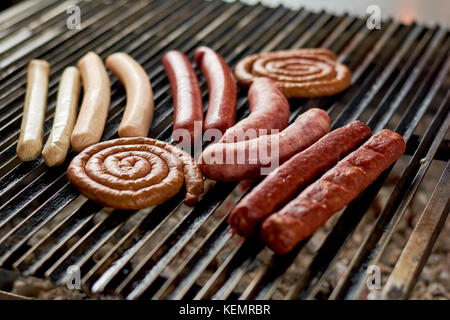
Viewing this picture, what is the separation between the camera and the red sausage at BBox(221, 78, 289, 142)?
11.0 feet

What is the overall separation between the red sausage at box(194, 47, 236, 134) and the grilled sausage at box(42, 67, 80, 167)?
0.94 metres

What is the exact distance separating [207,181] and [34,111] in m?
1.40

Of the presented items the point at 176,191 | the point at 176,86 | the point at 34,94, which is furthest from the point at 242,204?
the point at 34,94

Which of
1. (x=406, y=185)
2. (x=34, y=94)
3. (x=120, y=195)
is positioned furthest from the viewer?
(x=34, y=94)

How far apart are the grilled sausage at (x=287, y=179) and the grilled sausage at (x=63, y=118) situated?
1.28 m

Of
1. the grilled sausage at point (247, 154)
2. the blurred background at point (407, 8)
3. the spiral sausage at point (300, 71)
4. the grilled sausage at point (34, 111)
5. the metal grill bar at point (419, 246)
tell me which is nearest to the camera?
the metal grill bar at point (419, 246)

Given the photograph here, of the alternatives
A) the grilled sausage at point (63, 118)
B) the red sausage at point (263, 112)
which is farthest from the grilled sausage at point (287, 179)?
the grilled sausage at point (63, 118)

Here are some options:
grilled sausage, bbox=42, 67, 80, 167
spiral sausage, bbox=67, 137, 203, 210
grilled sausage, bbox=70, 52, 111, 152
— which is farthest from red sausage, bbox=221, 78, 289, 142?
grilled sausage, bbox=42, 67, 80, 167

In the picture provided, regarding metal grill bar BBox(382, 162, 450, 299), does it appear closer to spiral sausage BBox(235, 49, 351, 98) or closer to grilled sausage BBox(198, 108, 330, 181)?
grilled sausage BBox(198, 108, 330, 181)

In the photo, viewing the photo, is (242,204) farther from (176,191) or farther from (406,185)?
(406,185)

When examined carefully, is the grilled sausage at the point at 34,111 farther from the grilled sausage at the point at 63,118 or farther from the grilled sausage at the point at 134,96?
the grilled sausage at the point at 134,96

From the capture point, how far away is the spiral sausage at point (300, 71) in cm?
423

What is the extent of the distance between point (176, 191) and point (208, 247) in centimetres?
45

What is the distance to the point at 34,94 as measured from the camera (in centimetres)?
400
